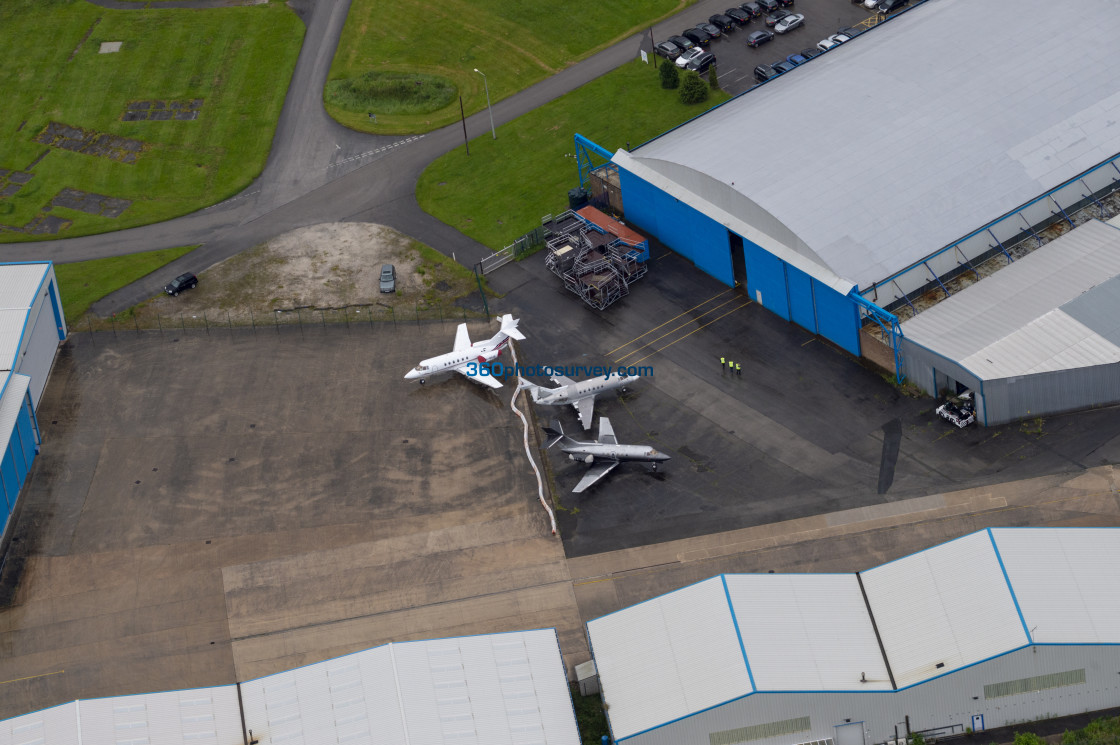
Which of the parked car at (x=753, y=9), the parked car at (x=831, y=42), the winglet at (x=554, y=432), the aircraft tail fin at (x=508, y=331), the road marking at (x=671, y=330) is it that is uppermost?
the parked car at (x=831, y=42)

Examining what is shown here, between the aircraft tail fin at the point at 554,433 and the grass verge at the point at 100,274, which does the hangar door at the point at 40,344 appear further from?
the aircraft tail fin at the point at 554,433

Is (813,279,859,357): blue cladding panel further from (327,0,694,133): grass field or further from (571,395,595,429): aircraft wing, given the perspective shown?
(327,0,694,133): grass field

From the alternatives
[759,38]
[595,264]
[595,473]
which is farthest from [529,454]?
[759,38]

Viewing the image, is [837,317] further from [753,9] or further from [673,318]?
[753,9]

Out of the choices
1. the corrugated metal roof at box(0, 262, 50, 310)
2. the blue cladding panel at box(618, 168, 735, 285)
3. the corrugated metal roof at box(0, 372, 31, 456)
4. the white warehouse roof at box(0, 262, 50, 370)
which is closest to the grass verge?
the corrugated metal roof at box(0, 262, 50, 310)

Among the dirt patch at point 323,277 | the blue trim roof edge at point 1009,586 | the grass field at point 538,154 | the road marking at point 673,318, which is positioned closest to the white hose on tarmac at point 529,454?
the road marking at point 673,318
